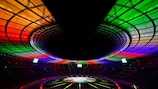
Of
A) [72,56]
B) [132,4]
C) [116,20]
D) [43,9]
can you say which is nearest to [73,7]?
[43,9]

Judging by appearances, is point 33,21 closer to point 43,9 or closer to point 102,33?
point 43,9

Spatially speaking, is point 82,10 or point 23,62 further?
point 23,62

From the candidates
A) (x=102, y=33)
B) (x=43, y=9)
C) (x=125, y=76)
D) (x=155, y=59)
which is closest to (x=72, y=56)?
(x=125, y=76)

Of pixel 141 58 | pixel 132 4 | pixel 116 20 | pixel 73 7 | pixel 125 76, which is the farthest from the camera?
pixel 141 58

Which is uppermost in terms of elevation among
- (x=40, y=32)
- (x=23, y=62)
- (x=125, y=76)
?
(x=40, y=32)

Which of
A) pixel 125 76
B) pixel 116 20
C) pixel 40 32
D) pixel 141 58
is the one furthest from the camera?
pixel 141 58

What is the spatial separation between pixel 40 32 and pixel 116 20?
927 cm

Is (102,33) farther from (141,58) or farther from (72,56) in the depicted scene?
(141,58)

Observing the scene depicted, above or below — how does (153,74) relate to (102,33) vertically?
below

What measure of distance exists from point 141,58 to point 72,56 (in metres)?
13.9

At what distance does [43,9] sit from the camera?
17.0 metres

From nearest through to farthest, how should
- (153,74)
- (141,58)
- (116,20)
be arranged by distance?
(116,20) → (153,74) → (141,58)

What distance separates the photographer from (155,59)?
3544 cm

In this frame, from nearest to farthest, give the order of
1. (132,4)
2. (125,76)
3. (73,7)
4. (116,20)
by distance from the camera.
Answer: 1. (73,7)
2. (132,4)
3. (116,20)
4. (125,76)
